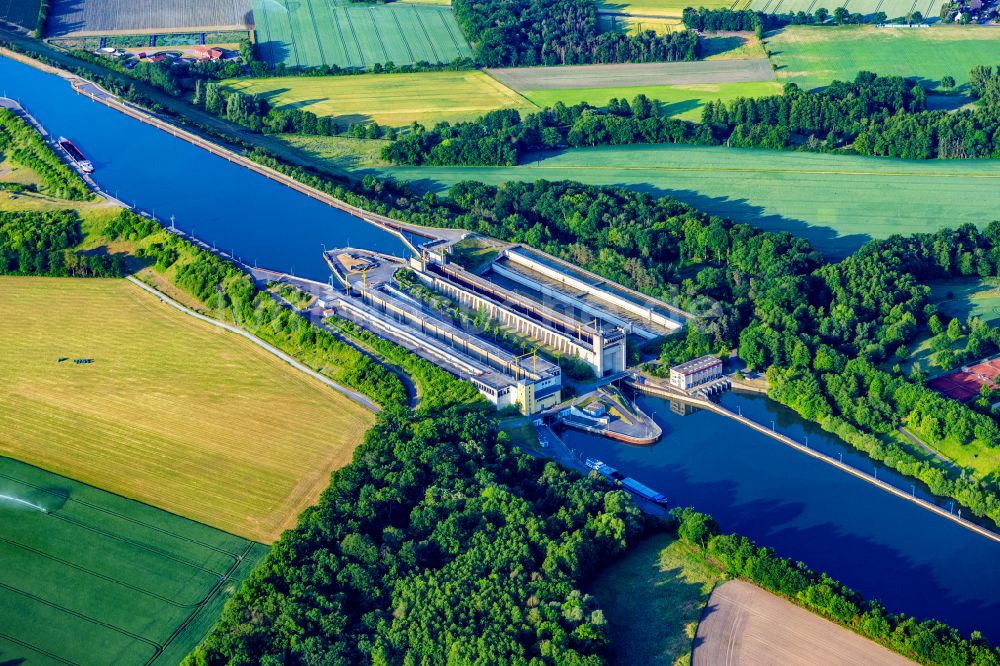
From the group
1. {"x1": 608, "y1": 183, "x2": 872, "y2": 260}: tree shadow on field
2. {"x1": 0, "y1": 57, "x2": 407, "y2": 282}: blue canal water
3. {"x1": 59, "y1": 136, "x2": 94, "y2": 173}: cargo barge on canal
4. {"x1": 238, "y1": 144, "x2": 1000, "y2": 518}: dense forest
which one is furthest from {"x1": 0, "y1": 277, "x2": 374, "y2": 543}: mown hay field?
{"x1": 608, "y1": 183, "x2": 872, "y2": 260}: tree shadow on field

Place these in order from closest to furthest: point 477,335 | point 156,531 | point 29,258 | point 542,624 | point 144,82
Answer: point 542,624, point 156,531, point 477,335, point 29,258, point 144,82

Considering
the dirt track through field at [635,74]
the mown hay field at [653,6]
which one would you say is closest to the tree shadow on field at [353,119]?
the dirt track through field at [635,74]

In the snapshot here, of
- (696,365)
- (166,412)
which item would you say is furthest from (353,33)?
(696,365)

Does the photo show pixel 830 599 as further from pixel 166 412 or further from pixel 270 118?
pixel 270 118

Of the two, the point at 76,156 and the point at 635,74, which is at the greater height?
the point at 635,74

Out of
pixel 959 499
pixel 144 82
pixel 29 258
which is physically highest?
pixel 144 82

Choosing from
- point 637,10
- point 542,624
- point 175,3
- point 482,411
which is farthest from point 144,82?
point 542,624

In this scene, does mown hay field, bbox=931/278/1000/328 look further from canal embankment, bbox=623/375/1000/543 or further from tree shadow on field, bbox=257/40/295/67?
tree shadow on field, bbox=257/40/295/67

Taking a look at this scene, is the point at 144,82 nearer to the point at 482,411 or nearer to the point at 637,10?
the point at 637,10
